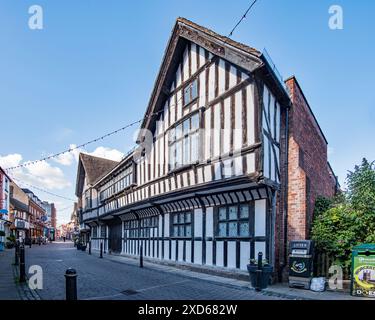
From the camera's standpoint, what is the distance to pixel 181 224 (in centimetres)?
1247

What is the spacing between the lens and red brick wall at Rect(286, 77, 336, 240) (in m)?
8.85

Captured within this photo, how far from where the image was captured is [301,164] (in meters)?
9.40

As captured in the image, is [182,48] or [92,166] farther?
[92,166]

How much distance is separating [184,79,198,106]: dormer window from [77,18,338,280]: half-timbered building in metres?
0.04

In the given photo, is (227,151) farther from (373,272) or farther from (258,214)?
(373,272)

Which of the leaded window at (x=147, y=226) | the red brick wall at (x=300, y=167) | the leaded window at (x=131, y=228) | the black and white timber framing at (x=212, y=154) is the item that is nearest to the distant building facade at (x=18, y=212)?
the leaded window at (x=131, y=228)

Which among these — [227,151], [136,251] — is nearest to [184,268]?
[227,151]

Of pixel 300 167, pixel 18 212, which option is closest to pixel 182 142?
pixel 300 167

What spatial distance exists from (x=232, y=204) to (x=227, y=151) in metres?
1.80

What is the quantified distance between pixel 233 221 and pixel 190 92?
16.6 ft

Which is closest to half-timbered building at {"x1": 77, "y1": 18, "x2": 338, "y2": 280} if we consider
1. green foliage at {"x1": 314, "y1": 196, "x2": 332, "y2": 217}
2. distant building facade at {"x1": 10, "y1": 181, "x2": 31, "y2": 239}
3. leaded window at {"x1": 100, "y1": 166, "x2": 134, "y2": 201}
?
green foliage at {"x1": 314, "y1": 196, "x2": 332, "y2": 217}

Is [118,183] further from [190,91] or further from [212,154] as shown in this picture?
[212,154]
